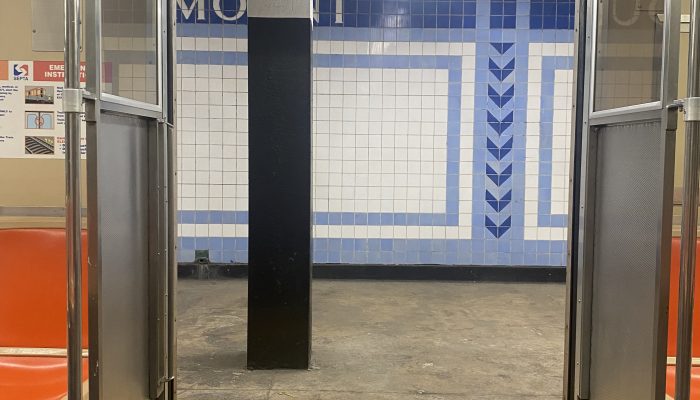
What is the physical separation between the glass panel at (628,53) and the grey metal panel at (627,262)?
0.37 feet

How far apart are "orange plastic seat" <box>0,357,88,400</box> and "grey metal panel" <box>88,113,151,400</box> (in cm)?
18

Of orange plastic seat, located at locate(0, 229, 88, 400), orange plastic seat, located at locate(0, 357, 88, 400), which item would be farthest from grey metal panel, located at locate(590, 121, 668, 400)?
orange plastic seat, located at locate(0, 229, 88, 400)

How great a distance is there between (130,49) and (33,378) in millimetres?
1136

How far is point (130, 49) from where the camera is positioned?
7.13 ft

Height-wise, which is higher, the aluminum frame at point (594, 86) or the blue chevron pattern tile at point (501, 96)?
the blue chevron pattern tile at point (501, 96)

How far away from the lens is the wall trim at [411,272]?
6223 mm

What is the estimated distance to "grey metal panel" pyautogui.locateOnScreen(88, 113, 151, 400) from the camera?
5.99 feet

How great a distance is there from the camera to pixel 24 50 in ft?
8.93

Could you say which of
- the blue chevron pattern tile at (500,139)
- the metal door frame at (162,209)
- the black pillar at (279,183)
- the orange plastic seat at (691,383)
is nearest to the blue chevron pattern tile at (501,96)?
the blue chevron pattern tile at (500,139)

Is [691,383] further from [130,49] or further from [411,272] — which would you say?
[411,272]

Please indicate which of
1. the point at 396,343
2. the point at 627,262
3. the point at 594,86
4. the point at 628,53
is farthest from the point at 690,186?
the point at 396,343

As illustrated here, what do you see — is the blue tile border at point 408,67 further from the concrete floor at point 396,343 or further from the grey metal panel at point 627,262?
the grey metal panel at point 627,262

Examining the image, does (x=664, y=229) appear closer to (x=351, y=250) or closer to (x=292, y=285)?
(x=292, y=285)

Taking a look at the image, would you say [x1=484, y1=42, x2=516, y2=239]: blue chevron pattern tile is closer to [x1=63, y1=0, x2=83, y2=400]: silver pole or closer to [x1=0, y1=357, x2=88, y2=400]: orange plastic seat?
[x1=0, y1=357, x2=88, y2=400]: orange plastic seat
